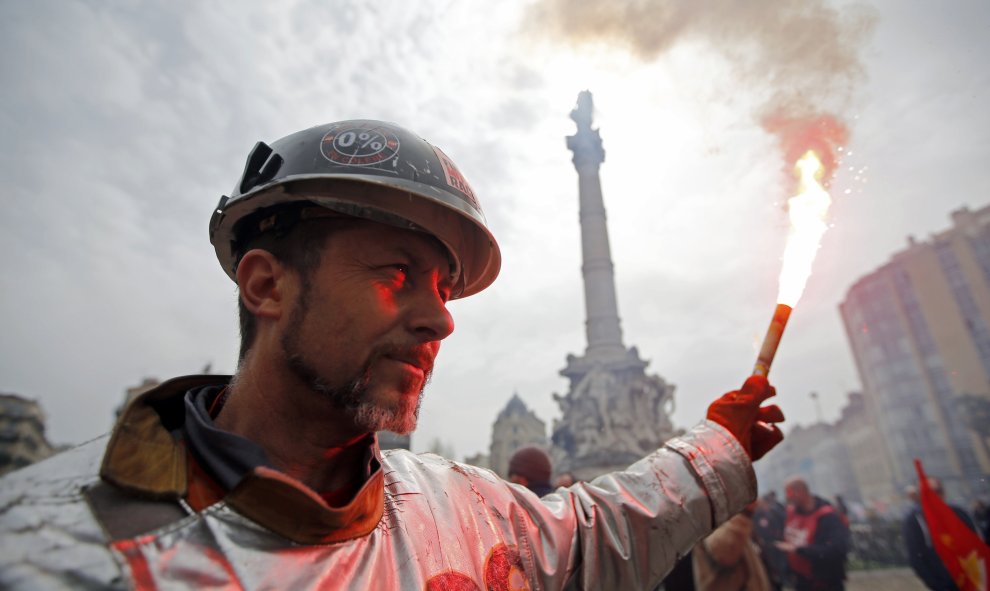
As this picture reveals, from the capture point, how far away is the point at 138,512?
1087 millimetres

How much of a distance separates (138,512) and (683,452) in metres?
1.74

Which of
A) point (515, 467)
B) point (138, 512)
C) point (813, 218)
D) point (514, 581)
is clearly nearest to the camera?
point (138, 512)

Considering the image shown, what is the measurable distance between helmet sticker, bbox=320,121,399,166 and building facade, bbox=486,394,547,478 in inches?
1526

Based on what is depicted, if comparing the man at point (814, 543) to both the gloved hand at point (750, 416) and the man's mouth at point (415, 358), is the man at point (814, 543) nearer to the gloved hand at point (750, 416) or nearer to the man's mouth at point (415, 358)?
the gloved hand at point (750, 416)

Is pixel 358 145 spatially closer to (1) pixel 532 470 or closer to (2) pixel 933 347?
(1) pixel 532 470

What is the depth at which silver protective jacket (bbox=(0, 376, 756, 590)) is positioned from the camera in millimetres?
1004

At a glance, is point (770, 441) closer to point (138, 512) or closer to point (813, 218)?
point (813, 218)

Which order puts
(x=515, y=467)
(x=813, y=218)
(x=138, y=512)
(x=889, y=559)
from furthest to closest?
(x=889, y=559), (x=515, y=467), (x=813, y=218), (x=138, y=512)

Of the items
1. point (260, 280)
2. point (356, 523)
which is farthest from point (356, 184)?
point (356, 523)

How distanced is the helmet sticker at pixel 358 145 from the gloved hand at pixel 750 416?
1604 mm

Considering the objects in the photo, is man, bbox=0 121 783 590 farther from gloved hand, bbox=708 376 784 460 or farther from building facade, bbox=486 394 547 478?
building facade, bbox=486 394 547 478

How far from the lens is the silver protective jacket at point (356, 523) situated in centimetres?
100

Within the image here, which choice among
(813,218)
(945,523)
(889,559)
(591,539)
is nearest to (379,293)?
(591,539)

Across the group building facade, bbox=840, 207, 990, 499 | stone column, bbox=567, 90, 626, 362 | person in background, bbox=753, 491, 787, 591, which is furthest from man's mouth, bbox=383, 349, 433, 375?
building facade, bbox=840, 207, 990, 499
